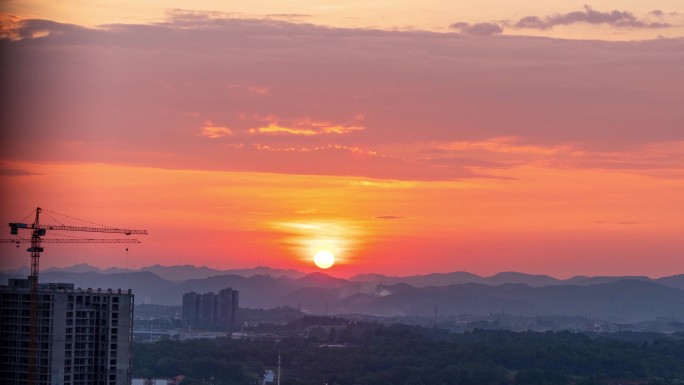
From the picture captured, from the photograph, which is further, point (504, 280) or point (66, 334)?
point (504, 280)

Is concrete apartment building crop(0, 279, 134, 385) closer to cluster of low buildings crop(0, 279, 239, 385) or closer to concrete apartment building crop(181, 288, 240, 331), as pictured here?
cluster of low buildings crop(0, 279, 239, 385)

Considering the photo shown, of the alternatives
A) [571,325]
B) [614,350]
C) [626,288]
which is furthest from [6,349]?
[626,288]

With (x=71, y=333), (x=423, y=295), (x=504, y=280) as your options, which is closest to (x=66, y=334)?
(x=71, y=333)

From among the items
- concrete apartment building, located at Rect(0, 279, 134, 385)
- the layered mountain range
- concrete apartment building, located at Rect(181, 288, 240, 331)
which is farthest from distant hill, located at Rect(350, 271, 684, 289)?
concrete apartment building, located at Rect(0, 279, 134, 385)

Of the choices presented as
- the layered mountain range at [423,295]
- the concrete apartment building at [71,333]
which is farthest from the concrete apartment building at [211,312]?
the concrete apartment building at [71,333]

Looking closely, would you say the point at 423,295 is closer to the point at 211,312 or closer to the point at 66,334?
the point at 211,312

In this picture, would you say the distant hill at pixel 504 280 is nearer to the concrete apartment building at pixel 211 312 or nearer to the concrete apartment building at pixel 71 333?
the concrete apartment building at pixel 211 312

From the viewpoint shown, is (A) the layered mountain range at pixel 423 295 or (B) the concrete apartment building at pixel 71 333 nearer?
(B) the concrete apartment building at pixel 71 333
